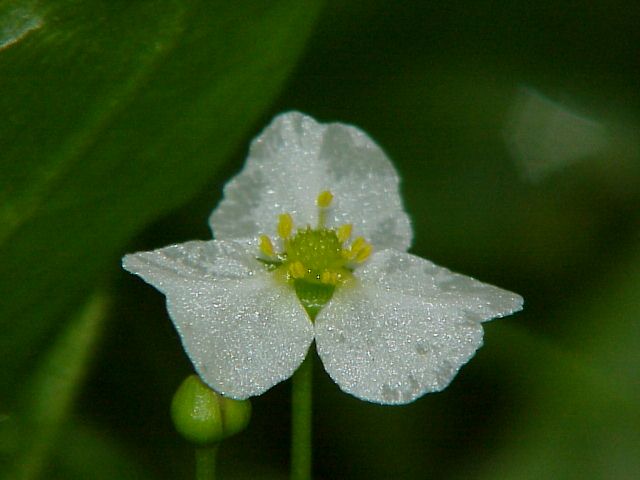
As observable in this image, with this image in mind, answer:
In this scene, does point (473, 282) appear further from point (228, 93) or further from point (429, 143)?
point (429, 143)

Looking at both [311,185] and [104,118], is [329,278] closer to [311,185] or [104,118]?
[311,185]

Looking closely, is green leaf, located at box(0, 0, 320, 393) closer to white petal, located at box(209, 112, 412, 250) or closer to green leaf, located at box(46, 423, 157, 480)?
white petal, located at box(209, 112, 412, 250)

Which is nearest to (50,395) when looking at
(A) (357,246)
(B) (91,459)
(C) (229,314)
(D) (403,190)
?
(B) (91,459)

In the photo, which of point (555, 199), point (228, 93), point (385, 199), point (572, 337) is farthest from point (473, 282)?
point (555, 199)

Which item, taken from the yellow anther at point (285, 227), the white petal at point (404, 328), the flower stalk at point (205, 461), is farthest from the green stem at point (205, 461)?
the yellow anther at point (285, 227)

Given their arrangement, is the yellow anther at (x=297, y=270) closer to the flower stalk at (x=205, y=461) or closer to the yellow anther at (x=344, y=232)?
the yellow anther at (x=344, y=232)
